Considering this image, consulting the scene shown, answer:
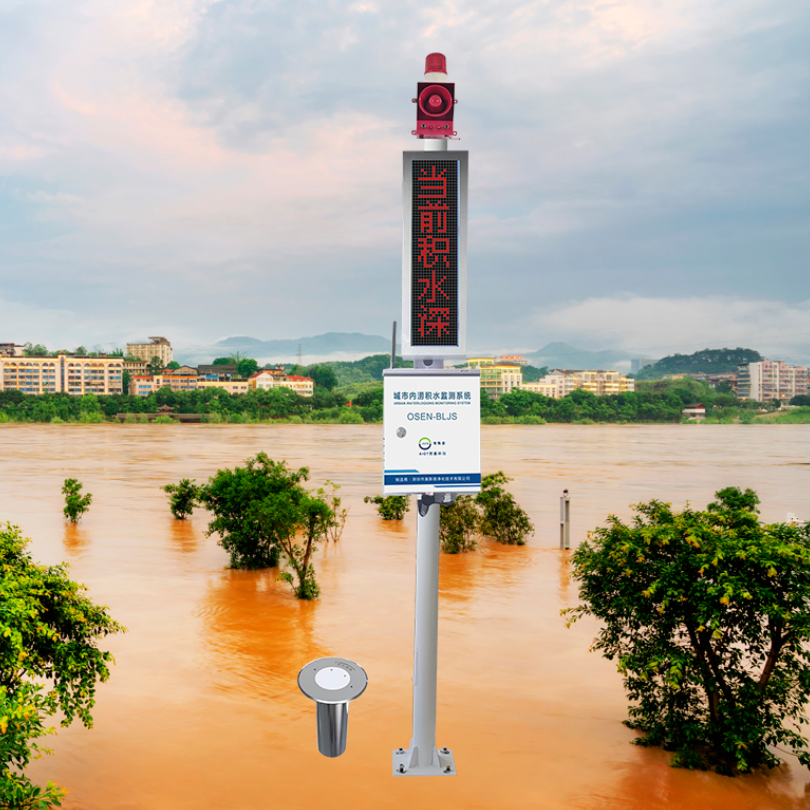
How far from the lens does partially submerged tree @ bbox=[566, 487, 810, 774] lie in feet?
12.7

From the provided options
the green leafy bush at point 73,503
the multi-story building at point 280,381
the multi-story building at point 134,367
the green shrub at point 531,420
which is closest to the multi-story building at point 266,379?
the multi-story building at point 280,381

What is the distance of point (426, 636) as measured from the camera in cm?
391

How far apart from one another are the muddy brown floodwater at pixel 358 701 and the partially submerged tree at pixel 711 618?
29 centimetres

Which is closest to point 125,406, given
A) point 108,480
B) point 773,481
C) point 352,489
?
point 108,480

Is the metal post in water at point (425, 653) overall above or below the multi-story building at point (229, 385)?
below

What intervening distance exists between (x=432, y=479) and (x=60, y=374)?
90.5 meters

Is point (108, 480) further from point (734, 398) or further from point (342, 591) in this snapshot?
point (734, 398)

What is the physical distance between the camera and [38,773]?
413 centimetres

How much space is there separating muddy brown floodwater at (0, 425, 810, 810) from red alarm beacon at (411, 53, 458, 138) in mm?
3833

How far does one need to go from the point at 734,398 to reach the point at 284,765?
99.9m

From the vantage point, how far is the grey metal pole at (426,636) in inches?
152

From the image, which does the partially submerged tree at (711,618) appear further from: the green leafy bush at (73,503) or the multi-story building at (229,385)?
the multi-story building at (229,385)

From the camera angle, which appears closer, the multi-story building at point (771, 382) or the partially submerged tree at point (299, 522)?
the partially submerged tree at point (299, 522)

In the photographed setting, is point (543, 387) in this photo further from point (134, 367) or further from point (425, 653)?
point (425, 653)
